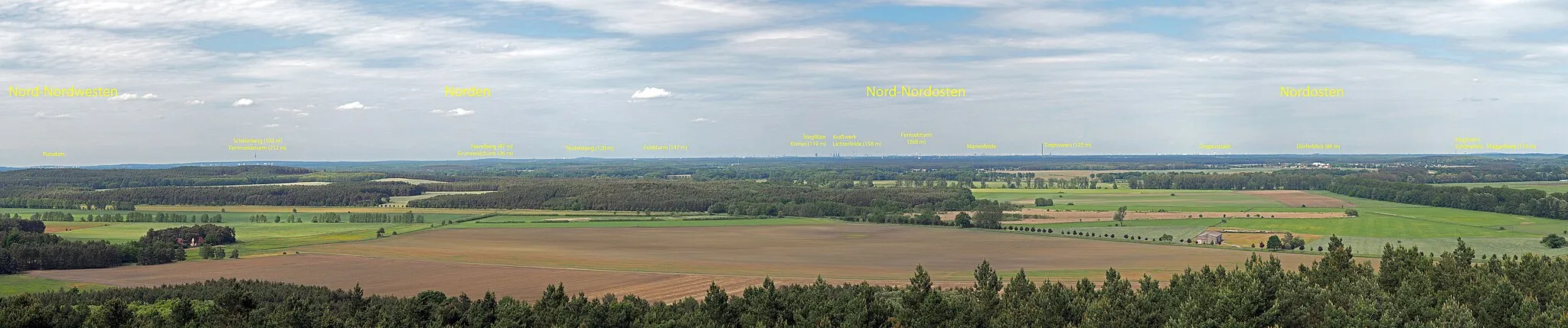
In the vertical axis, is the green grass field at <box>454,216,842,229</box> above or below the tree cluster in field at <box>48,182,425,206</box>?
below

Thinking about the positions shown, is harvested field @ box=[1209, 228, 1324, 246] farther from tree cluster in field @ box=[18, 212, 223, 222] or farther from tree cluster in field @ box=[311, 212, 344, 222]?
tree cluster in field @ box=[18, 212, 223, 222]

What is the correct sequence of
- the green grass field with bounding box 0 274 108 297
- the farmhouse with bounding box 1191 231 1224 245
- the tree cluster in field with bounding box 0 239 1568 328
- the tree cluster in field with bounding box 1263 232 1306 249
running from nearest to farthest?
the tree cluster in field with bounding box 0 239 1568 328, the green grass field with bounding box 0 274 108 297, the tree cluster in field with bounding box 1263 232 1306 249, the farmhouse with bounding box 1191 231 1224 245

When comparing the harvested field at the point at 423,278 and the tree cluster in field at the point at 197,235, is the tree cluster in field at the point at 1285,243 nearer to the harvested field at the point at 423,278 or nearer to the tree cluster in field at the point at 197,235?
the harvested field at the point at 423,278

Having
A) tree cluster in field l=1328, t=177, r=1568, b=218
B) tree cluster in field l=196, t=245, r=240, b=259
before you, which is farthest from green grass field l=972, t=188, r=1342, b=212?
tree cluster in field l=196, t=245, r=240, b=259

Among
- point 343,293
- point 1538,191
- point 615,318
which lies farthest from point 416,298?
point 1538,191

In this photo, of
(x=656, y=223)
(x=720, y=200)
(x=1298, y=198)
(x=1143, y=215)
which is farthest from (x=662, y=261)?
(x=1298, y=198)

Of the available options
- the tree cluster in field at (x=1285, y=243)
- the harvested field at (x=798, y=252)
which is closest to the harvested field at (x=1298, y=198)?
the tree cluster in field at (x=1285, y=243)
